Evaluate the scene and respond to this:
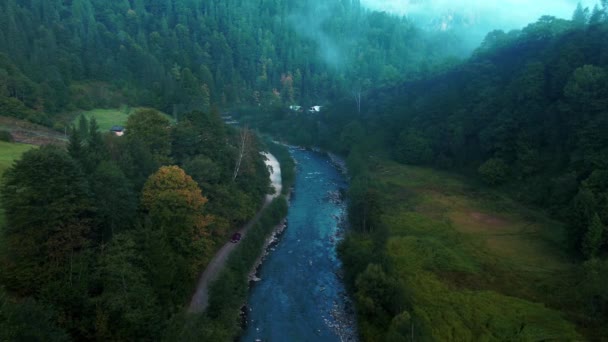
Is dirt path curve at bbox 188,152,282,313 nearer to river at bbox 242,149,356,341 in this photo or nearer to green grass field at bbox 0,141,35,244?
river at bbox 242,149,356,341

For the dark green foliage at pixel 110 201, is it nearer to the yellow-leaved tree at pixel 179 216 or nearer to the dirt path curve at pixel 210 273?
→ the yellow-leaved tree at pixel 179 216

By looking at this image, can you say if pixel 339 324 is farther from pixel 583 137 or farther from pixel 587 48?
pixel 587 48

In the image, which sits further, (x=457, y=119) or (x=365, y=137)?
(x=365, y=137)

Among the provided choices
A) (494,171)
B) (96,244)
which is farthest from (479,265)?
(96,244)

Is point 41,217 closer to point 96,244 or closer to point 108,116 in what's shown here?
point 96,244

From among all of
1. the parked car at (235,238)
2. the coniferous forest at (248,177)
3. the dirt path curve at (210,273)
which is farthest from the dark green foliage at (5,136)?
the parked car at (235,238)

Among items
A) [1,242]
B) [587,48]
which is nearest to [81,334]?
[1,242]

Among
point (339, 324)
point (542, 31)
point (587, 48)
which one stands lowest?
point (339, 324)
